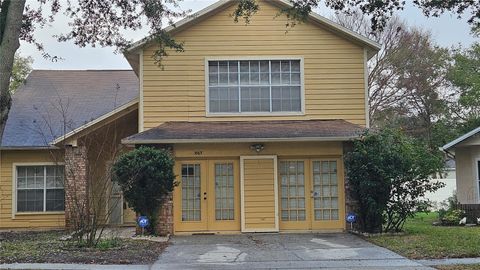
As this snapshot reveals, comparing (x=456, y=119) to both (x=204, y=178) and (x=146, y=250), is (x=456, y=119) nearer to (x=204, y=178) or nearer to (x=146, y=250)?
(x=204, y=178)

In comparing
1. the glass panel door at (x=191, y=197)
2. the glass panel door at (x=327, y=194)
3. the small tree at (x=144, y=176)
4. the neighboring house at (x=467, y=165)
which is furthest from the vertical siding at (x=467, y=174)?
the small tree at (x=144, y=176)

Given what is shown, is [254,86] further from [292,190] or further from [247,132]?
[292,190]

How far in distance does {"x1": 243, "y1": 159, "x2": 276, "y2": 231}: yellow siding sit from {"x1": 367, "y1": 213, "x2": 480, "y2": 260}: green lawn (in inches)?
128

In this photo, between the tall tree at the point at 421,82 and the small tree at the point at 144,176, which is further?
the tall tree at the point at 421,82

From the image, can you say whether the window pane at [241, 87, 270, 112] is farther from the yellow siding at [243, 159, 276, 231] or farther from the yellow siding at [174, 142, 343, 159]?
the yellow siding at [243, 159, 276, 231]

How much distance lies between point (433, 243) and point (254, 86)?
761cm

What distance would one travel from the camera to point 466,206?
20.0 metres

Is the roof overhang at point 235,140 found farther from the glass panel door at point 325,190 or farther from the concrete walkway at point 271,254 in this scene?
the concrete walkway at point 271,254

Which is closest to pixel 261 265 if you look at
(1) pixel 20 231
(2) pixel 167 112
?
(2) pixel 167 112

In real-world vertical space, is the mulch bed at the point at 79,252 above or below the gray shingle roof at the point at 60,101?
below

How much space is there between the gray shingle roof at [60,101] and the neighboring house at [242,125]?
0.25 m

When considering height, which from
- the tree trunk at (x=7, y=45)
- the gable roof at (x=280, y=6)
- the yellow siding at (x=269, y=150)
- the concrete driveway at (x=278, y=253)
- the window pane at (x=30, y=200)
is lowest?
the concrete driveway at (x=278, y=253)

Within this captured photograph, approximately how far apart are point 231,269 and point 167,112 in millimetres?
8133

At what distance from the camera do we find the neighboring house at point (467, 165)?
21.2 m
